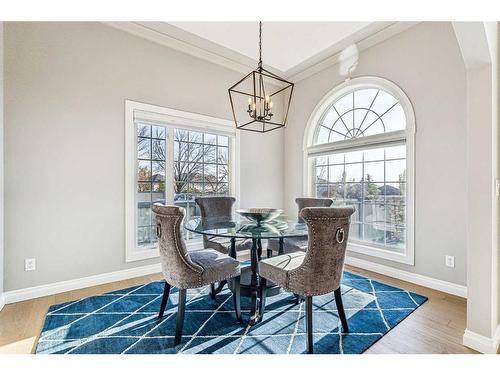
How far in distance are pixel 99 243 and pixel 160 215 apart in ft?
5.11

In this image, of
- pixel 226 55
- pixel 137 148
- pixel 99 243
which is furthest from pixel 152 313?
pixel 226 55

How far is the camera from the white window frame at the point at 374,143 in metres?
2.88

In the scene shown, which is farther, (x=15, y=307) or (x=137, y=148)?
(x=137, y=148)

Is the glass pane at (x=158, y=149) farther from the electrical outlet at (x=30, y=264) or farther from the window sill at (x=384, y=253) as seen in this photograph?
the window sill at (x=384, y=253)

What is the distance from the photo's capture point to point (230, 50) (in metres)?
3.40

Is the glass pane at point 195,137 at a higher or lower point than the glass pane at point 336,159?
higher

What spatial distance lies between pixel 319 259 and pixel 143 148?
2.55 meters

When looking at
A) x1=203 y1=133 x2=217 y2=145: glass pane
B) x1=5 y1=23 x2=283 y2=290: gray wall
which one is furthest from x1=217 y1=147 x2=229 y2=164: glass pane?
x1=5 y1=23 x2=283 y2=290: gray wall

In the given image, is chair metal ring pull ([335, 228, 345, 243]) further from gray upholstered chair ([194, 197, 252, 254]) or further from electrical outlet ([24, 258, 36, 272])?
electrical outlet ([24, 258, 36, 272])

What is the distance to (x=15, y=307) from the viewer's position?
226 cm

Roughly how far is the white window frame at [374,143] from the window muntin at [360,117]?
A: 0.08 metres

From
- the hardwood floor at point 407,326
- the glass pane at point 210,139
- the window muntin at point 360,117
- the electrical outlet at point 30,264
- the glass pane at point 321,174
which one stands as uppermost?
the window muntin at point 360,117

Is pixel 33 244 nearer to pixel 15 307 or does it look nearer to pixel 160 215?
pixel 15 307

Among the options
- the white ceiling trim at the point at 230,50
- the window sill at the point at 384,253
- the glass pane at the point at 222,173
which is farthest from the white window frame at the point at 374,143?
the glass pane at the point at 222,173
